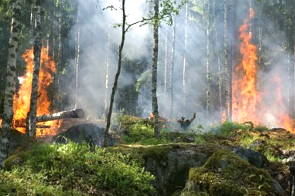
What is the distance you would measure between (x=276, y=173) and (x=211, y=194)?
5712mm

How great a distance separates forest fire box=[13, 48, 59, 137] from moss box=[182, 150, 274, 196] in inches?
555

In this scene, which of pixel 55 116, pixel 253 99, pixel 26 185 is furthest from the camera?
pixel 253 99

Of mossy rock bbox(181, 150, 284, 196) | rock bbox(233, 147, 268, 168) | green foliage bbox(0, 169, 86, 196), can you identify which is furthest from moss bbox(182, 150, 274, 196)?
rock bbox(233, 147, 268, 168)

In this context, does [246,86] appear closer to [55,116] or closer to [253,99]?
[253,99]

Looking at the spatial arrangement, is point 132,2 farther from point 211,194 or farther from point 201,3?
point 211,194

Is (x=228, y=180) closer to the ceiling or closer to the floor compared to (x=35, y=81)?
closer to the floor

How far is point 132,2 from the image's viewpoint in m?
49.7

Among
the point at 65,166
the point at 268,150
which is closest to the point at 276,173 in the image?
the point at 268,150

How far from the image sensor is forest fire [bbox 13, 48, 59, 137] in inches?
983

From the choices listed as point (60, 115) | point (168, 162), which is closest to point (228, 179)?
point (168, 162)

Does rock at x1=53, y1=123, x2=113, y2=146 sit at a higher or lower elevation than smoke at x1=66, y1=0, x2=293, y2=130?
lower

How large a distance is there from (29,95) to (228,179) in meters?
23.2

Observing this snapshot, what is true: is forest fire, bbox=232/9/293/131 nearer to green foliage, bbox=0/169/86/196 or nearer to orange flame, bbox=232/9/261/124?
orange flame, bbox=232/9/261/124

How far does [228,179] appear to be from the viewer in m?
8.64
